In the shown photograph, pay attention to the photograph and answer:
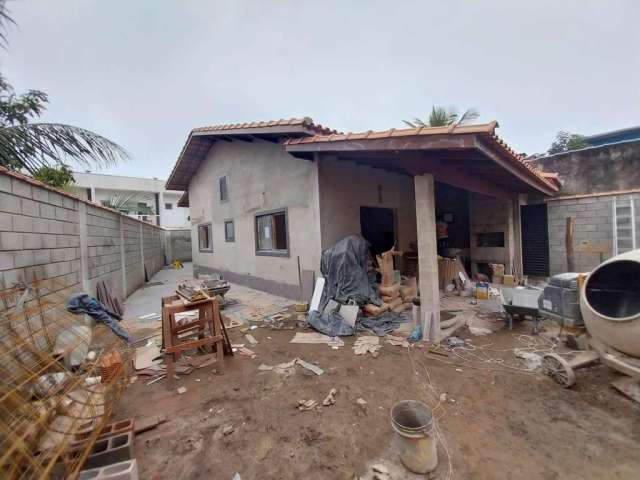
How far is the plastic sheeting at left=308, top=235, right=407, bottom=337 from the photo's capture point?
→ 5129 mm

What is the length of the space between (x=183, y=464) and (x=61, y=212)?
4600 millimetres

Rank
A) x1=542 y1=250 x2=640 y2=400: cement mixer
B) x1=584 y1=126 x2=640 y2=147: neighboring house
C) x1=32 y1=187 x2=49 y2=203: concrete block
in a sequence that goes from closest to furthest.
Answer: x1=542 y1=250 x2=640 y2=400: cement mixer
x1=32 y1=187 x2=49 y2=203: concrete block
x1=584 y1=126 x2=640 y2=147: neighboring house

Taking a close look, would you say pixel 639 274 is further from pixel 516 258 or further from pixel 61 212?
pixel 61 212

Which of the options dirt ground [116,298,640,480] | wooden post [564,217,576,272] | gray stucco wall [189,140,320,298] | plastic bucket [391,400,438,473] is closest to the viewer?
plastic bucket [391,400,438,473]

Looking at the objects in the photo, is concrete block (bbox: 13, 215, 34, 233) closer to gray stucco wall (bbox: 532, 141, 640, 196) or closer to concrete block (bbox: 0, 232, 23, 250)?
concrete block (bbox: 0, 232, 23, 250)

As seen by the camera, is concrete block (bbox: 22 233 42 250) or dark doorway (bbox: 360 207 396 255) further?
dark doorway (bbox: 360 207 396 255)

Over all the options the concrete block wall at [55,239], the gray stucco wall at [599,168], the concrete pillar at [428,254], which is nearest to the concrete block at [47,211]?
the concrete block wall at [55,239]

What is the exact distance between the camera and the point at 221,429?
2.55 meters

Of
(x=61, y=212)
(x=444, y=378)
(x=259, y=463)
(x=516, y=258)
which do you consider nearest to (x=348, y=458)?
(x=259, y=463)

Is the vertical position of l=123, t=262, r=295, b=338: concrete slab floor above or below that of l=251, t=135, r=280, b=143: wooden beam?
below

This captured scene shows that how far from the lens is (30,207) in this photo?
3598 mm

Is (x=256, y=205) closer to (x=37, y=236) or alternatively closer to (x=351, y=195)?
(x=351, y=195)

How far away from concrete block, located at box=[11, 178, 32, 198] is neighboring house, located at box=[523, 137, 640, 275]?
450 inches

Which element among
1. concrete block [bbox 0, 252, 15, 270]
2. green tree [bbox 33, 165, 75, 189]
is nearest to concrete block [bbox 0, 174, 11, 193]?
concrete block [bbox 0, 252, 15, 270]
